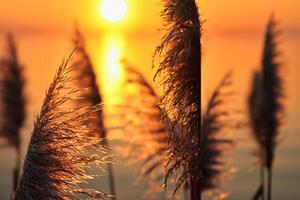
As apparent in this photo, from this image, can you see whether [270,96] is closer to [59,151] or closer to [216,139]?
[216,139]

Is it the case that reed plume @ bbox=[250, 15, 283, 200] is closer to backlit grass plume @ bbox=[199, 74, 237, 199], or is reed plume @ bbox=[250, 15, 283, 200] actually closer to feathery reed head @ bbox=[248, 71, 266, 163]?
feathery reed head @ bbox=[248, 71, 266, 163]

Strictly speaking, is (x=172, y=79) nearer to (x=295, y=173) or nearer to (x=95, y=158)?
(x=95, y=158)

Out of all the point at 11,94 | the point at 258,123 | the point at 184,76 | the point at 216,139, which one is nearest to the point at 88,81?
the point at 216,139

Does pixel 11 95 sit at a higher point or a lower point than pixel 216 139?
higher

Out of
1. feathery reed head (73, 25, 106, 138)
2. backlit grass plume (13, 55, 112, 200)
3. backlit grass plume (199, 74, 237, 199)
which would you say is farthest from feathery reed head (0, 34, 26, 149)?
backlit grass plume (13, 55, 112, 200)

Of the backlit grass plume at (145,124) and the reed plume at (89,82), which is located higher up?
the reed plume at (89,82)

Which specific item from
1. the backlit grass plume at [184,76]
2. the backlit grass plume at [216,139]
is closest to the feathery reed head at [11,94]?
the backlit grass plume at [216,139]

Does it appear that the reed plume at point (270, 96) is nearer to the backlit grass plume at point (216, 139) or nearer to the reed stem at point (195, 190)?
the backlit grass plume at point (216, 139)
